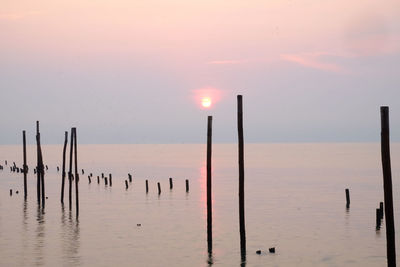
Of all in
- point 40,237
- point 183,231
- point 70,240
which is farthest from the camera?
point 183,231

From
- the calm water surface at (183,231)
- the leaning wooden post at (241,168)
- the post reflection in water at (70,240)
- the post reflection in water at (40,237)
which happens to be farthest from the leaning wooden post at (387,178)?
the post reflection in water at (40,237)

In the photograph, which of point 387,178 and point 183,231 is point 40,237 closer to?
point 183,231

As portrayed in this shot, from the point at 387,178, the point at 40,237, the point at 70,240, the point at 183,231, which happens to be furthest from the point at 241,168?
the point at 40,237

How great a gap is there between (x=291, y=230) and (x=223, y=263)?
36.0 feet

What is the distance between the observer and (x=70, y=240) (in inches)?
1227

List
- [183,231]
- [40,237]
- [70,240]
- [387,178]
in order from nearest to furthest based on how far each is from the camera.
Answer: [387,178] < [70,240] < [40,237] < [183,231]

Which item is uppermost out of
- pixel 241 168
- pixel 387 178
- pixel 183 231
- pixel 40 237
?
pixel 241 168

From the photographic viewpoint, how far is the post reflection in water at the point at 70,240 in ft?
86.9

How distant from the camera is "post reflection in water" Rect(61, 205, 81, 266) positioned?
86.9ft

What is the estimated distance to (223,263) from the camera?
25.5 metres

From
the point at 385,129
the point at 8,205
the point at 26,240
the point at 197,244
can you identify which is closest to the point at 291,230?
the point at 197,244

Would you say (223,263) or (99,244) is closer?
(223,263)

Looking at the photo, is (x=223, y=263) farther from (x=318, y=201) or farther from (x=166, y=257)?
(x=318, y=201)

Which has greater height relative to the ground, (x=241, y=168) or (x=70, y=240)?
(x=241, y=168)
